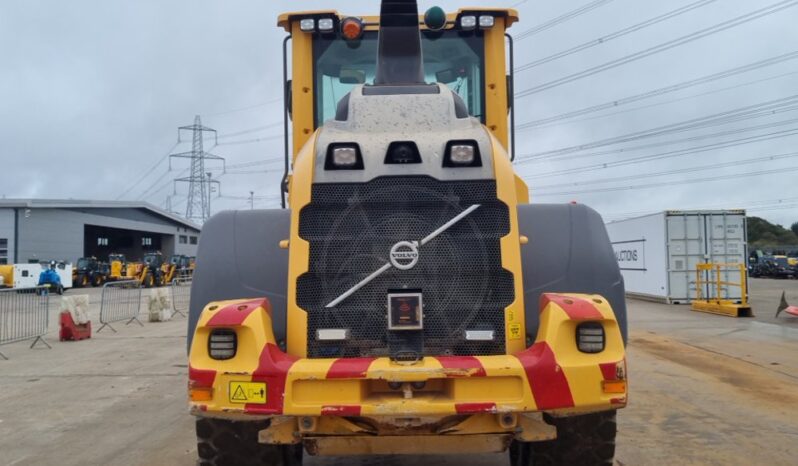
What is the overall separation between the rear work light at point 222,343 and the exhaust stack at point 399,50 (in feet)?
6.77

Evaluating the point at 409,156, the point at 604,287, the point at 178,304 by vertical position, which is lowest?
the point at 178,304

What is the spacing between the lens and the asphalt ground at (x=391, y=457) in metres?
5.14

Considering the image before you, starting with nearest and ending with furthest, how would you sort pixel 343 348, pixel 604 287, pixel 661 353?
1. pixel 343 348
2. pixel 604 287
3. pixel 661 353

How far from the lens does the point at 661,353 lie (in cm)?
1048

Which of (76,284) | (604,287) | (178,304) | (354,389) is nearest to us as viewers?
(354,389)

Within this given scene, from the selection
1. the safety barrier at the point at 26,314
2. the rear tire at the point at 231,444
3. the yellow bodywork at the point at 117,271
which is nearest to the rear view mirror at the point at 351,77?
the rear tire at the point at 231,444

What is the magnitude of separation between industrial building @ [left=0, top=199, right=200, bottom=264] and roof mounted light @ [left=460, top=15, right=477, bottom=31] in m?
44.6

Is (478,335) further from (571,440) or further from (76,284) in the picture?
(76,284)

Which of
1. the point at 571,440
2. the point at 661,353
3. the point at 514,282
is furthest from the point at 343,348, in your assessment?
the point at 661,353

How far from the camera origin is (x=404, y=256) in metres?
3.53

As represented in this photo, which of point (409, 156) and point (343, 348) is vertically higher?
point (409, 156)

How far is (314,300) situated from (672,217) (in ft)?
60.0

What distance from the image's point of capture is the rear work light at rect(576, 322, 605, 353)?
3.23 meters

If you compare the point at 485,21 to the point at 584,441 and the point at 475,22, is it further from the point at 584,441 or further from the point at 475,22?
the point at 584,441
